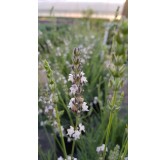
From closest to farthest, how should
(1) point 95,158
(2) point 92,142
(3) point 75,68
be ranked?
1. (3) point 75,68
2. (1) point 95,158
3. (2) point 92,142
